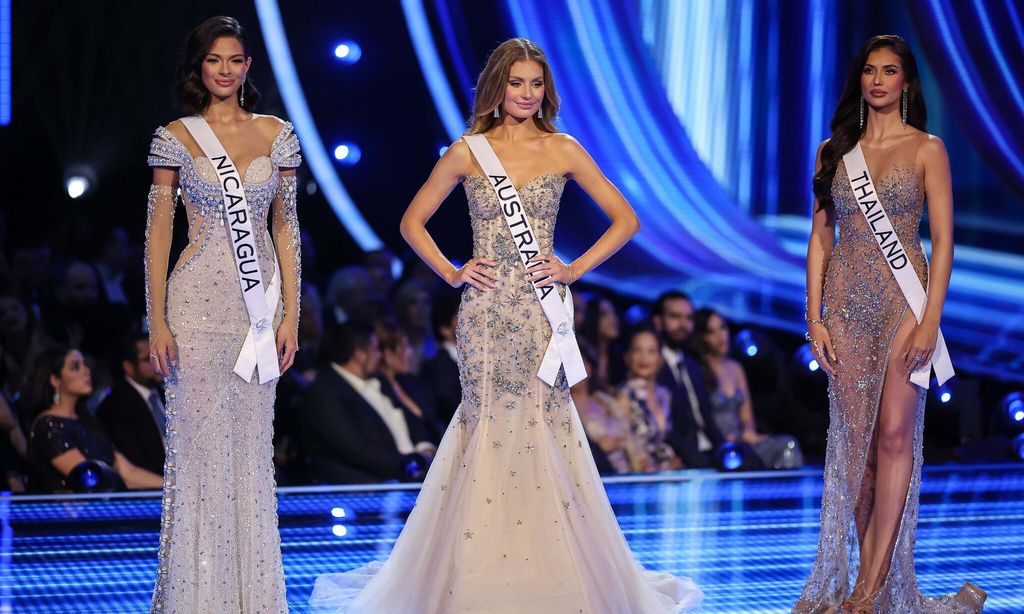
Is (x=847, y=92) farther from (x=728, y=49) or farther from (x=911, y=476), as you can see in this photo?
(x=728, y=49)

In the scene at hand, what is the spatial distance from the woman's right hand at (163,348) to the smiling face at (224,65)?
68 cm

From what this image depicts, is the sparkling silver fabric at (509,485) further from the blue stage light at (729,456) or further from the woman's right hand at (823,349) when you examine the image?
the blue stage light at (729,456)

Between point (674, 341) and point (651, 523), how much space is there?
1.83m

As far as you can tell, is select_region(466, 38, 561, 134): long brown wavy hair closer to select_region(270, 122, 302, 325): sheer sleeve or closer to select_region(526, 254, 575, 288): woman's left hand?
select_region(526, 254, 575, 288): woman's left hand

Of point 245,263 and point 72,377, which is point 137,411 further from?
point 245,263

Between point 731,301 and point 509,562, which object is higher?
point 731,301

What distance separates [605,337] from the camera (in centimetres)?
728

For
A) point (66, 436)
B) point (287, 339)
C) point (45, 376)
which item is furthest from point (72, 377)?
point (287, 339)

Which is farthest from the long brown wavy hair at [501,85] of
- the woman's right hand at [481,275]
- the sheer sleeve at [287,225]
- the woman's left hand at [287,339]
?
the woman's left hand at [287,339]

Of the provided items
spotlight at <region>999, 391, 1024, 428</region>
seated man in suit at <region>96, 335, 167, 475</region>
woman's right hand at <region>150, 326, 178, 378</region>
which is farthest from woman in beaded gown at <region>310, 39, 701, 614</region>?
spotlight at <region>999, 391, 1024, 428</region>

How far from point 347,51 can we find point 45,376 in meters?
2.34

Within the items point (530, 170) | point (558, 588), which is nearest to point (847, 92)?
point (530, 170)

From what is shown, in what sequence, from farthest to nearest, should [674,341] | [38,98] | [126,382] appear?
[674,341]
[38,98]
[126,382]

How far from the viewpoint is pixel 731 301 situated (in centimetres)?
773
